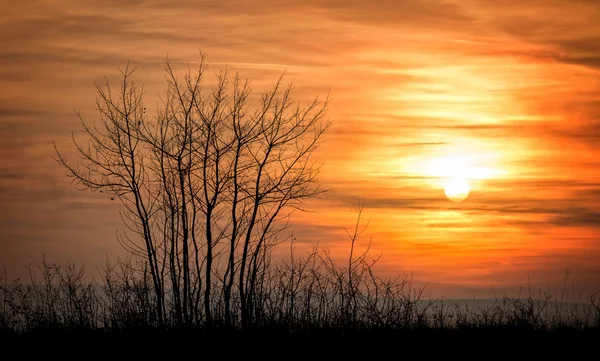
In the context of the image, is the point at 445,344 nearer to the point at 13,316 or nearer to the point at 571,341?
the point at 571,341

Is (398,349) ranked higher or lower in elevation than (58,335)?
lower

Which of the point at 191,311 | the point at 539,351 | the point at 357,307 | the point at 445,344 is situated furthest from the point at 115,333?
the point at 539,351

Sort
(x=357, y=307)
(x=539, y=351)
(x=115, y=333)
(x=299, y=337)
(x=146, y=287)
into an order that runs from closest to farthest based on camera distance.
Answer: (x=539, y=351) → (x=299, y=337) → (x=115, y=333) → (x=357, y=307) → (x=146, y=287)

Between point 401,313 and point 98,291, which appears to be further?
point 98,291

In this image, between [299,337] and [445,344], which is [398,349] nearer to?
[445,344]

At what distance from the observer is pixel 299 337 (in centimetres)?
1280

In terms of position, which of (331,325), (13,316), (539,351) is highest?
(13,316)

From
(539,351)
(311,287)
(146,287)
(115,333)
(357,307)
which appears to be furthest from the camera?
(146,287)

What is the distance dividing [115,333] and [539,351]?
7.68 metres

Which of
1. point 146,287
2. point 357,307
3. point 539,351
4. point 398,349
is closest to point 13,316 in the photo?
point 146,287

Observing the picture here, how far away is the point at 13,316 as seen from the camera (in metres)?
17.1

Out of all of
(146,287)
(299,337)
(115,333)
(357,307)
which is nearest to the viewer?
(299,337)

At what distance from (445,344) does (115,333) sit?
622 cm

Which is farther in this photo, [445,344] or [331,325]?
[331,325]
